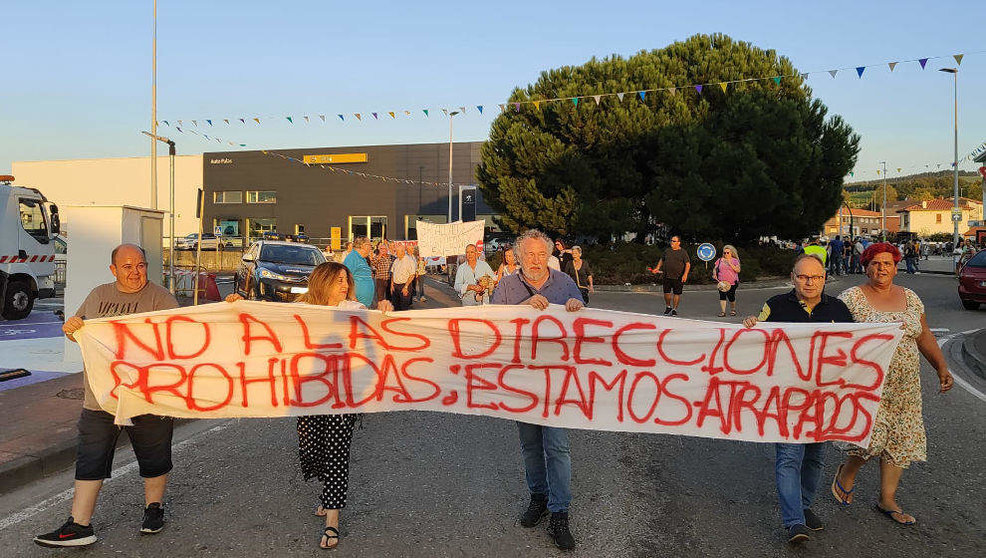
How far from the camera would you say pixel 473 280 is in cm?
1009

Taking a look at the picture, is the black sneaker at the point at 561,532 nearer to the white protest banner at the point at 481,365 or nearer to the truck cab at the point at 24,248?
the white protest banner at the point at 481,365

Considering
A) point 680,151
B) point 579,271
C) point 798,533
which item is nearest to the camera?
point 798,533

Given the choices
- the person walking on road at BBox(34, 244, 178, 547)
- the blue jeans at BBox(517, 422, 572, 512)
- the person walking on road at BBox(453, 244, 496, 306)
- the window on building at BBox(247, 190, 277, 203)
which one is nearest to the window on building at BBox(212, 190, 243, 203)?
the window on building at BBox(247, 190, 277, 203)

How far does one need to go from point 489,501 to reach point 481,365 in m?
0.89

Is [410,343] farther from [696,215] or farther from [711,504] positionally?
[696,215]

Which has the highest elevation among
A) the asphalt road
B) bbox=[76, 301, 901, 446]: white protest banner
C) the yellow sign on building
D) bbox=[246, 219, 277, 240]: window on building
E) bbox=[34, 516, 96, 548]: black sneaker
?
the yellow sign on building

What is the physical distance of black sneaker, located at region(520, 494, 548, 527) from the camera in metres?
4.23

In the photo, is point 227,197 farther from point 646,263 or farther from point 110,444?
point 110,444

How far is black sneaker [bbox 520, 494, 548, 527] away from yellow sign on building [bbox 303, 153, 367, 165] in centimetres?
6352

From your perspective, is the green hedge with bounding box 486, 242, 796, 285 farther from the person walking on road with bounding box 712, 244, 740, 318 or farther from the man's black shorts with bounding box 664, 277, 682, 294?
the man's black shorts with bounding box 664, 277, 682, 294

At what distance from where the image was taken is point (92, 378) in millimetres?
4234

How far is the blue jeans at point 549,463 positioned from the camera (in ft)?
13.3

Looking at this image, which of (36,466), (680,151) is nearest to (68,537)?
(36,466)

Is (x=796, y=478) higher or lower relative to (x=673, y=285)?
lower
